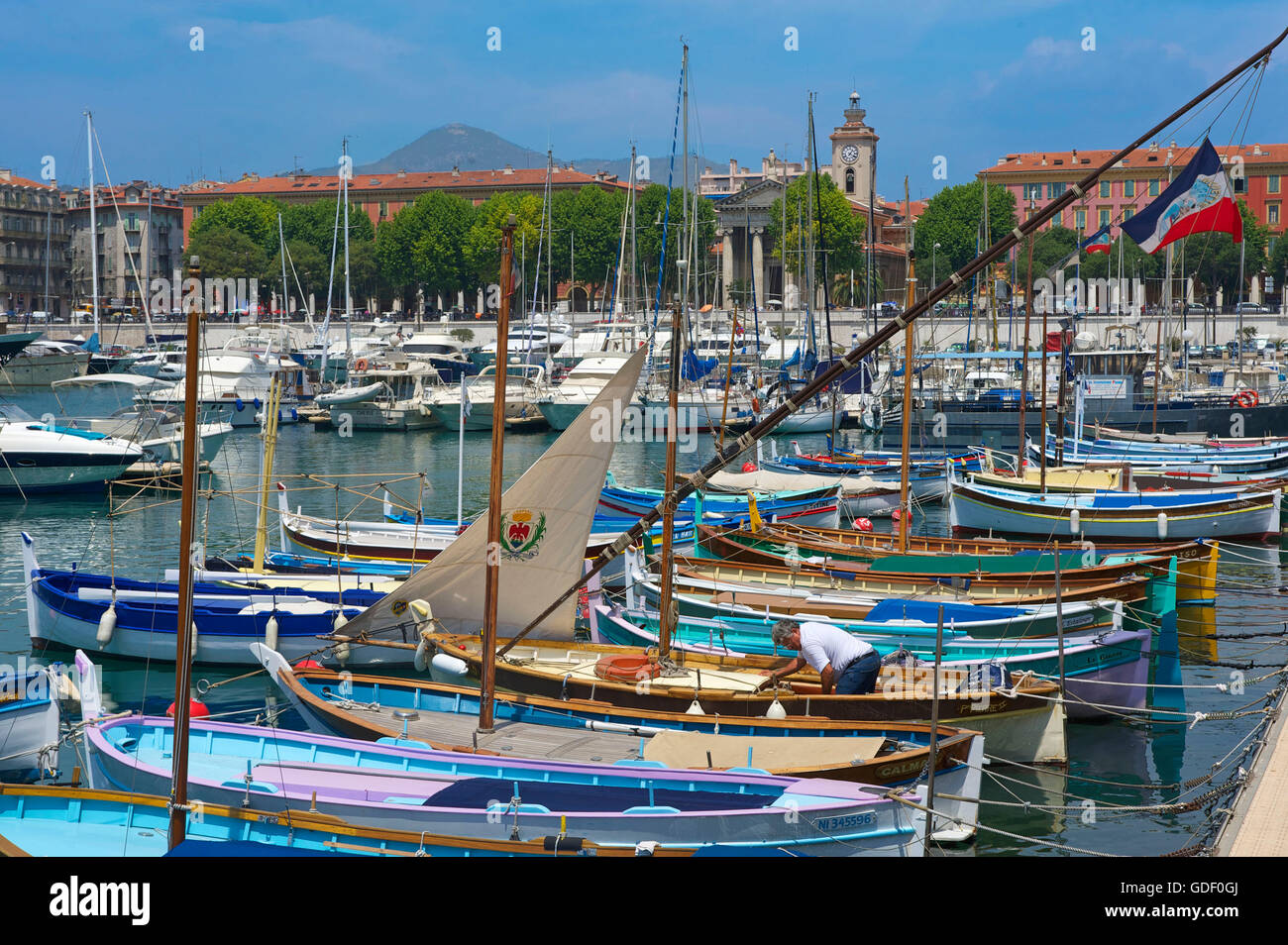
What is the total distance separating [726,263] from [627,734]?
Answer: 12231 cm

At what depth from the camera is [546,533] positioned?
52.5ft

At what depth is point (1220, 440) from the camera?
146ft

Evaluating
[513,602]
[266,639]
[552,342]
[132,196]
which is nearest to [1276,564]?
[513,602]

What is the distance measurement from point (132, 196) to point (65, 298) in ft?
45.6

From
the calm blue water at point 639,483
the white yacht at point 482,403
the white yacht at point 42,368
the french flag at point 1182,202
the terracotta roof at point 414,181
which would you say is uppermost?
the terracotta roof at point 414,181

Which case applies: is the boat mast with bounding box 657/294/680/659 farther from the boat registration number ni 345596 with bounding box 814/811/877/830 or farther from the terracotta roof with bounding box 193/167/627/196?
the terracotta roof with bounding box 193/167/627/196

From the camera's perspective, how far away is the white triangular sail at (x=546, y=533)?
A: 15.8m

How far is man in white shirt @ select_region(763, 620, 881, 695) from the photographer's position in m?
14.2

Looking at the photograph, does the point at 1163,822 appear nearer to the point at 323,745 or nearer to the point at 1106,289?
the point at 323,745

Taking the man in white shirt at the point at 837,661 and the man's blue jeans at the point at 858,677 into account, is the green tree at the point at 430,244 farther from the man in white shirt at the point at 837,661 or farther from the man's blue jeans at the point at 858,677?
the man's blue jeans at the point at 858,677

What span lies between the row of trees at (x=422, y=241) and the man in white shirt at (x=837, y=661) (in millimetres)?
92275

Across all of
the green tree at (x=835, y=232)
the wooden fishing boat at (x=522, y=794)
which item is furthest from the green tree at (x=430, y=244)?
the wooden fishing boat at (x=522, y=794)
